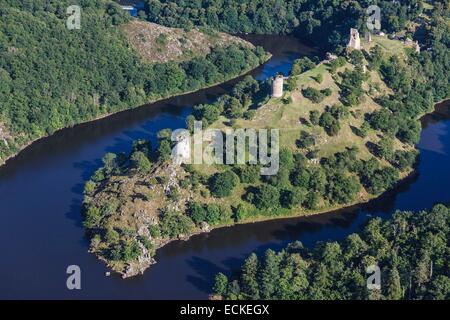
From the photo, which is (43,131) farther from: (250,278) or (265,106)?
(250,278)

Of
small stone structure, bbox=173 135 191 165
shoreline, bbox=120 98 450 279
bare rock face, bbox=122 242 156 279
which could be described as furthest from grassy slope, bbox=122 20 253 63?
bare rock face, bbox=122 242 156 279

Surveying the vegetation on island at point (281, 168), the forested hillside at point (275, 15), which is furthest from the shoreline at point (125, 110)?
the vegetation on island at point (281, 168)

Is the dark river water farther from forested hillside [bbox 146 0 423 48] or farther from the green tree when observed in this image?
forested hillside [bbox 146 0 423 48]

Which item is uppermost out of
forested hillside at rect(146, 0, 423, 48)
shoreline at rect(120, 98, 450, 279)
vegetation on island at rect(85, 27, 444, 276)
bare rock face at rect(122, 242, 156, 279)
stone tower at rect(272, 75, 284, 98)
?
forested hillside at rect(146, 0, 423, 48)

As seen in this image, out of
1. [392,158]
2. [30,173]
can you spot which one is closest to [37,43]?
[30,173]
